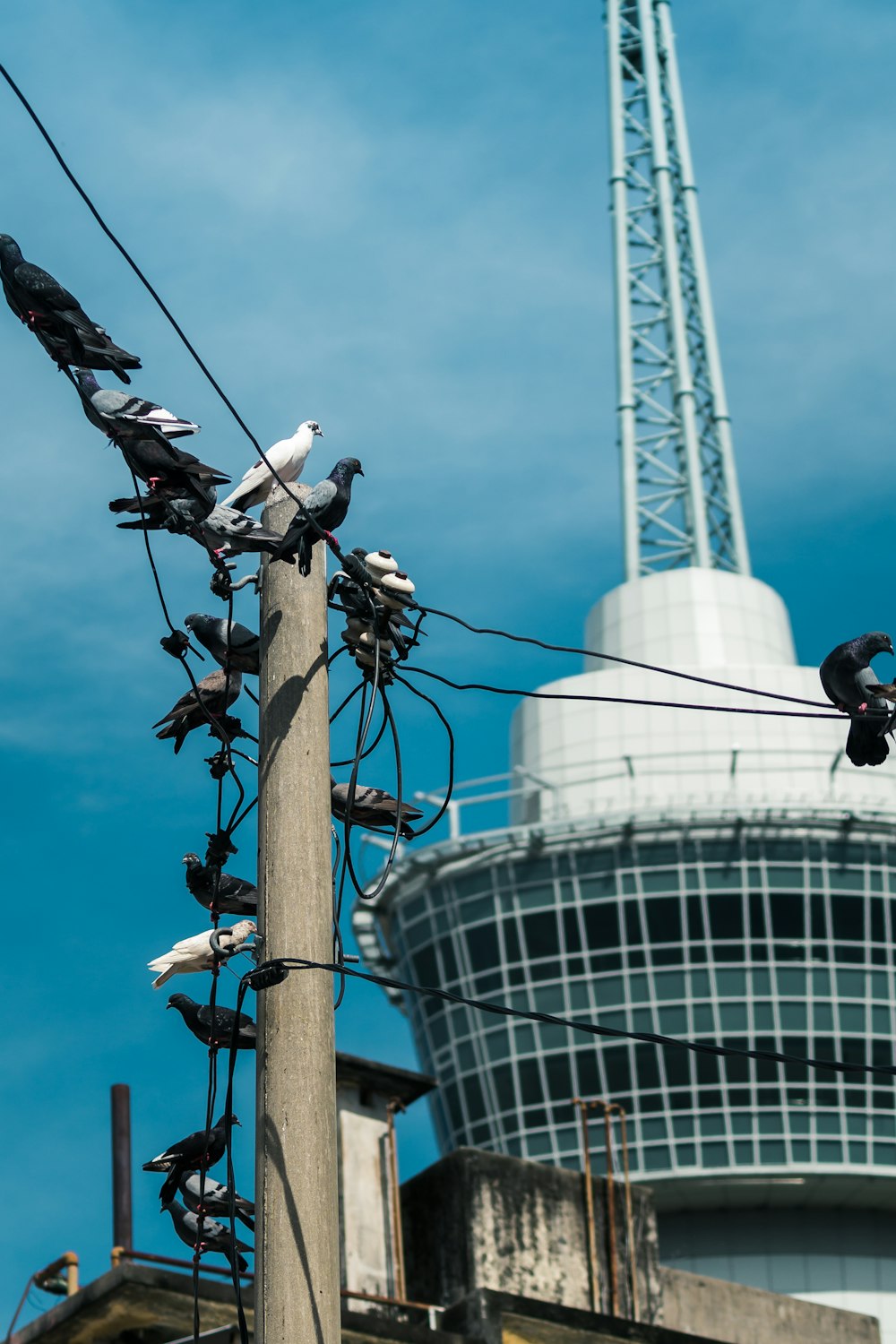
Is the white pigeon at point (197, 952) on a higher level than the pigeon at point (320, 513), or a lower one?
lower

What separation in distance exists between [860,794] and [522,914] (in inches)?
626

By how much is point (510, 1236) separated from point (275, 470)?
87.8ft

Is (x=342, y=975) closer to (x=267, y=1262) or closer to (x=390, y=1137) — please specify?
(x=267, y=1262)

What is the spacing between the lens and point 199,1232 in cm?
1381

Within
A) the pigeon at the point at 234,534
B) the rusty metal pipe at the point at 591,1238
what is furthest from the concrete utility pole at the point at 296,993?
the rusty metal pipe at the point at 591,1238

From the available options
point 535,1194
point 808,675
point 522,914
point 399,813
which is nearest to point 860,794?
point 808,675

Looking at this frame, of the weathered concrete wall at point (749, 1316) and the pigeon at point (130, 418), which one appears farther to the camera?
the weathered concrete wall at point (749, 1316)

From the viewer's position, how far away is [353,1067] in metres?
37.4

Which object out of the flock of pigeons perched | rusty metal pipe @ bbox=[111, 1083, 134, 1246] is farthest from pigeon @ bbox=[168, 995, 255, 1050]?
rusty metal pipe @ bbox=[111, 1083, 134, 1246]

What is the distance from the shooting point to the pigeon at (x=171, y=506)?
13406 millimetres

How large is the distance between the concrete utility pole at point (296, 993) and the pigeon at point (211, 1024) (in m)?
1.12

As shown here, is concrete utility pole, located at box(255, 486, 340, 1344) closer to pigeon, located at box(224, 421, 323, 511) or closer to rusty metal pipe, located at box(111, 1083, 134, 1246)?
pigeon, located at box(224, 421, 323, 511)

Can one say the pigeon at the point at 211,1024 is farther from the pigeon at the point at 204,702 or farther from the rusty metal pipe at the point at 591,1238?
the rusty metal pipe at the point at 591,1238

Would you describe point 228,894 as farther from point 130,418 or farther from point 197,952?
point 130,418
